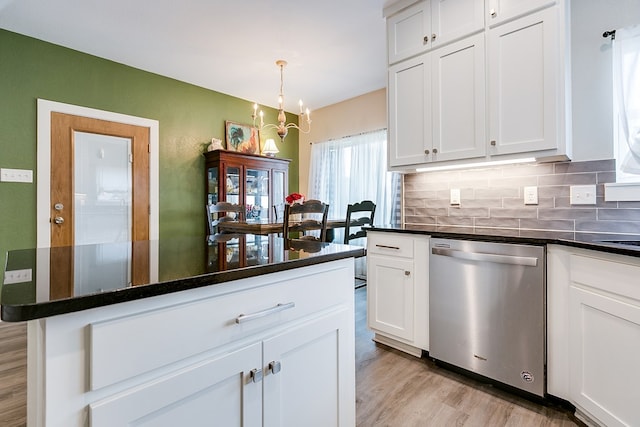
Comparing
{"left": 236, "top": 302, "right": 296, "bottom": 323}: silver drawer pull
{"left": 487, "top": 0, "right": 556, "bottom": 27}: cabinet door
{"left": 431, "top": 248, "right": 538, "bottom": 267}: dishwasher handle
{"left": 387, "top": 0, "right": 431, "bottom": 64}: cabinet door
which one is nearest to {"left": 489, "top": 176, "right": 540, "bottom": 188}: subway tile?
{"left": 431, "top": 248, "right": 538, "bottom": 267}: dishwasher handle

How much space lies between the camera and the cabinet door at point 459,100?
78.3 inches

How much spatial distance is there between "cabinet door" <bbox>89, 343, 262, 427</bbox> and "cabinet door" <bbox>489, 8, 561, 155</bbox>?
184 cm

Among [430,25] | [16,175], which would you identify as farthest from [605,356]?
[16,175]

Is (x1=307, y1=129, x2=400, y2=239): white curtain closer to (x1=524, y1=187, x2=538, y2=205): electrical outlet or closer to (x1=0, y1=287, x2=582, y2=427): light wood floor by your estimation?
(x1=524, y1=187, x2=538, y2=205): electrical outlet

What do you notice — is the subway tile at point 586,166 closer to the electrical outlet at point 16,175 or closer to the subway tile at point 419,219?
the subway tile at point 419,219

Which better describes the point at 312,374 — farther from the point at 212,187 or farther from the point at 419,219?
the point at 212,187

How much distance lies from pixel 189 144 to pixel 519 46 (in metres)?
3.71

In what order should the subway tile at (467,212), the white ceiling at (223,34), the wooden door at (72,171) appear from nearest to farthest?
the subway tile at (467,212)
the white ceiling at (223,34)
the wooden door at (72,171)

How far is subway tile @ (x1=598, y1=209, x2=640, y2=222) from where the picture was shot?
166cm

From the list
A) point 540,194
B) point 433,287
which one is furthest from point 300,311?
point 540,194

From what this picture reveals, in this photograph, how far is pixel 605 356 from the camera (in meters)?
1.37

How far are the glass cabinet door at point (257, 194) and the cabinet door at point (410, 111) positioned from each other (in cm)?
247

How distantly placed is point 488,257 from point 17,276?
1.94 metres

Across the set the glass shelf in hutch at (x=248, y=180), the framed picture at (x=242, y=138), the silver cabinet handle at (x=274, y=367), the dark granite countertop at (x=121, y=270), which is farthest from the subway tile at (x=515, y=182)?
the framed picture at (x=242, y=138)
